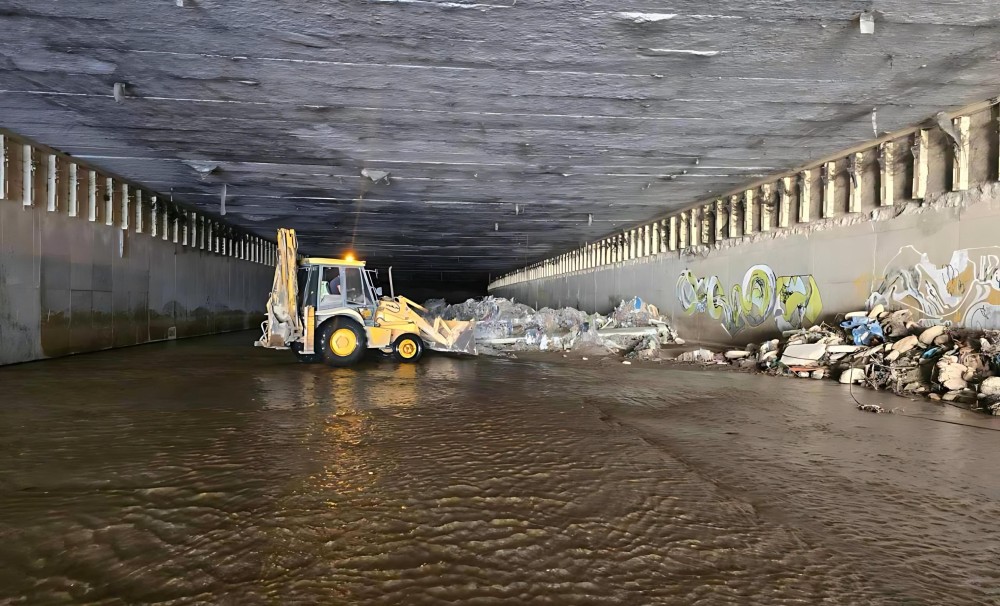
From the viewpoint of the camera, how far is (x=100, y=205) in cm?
1452

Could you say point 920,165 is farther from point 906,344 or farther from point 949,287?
point 906,344

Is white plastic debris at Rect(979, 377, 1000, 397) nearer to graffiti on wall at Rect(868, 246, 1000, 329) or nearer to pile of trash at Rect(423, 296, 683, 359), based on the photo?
graffiti on wall at Rect(868, 246, 1000, 329)

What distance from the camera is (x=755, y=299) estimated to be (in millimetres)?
14492

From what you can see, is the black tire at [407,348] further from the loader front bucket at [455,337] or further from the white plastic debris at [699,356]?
the white plastic debris at [699,356]

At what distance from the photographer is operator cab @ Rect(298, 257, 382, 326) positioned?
11984 mm

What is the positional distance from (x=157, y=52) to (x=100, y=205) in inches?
381

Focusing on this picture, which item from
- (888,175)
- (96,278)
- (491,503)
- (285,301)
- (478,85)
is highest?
(478,85)

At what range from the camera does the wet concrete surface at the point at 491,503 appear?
111 inches

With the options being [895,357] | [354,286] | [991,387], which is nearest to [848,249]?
[895,357]

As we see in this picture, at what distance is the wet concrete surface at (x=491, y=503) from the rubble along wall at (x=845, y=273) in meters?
3.11

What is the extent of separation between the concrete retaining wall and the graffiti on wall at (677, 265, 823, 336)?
17.2 meters

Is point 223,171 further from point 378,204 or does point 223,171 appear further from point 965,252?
point 965,252

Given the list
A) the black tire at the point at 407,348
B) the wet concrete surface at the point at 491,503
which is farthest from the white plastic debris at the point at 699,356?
the black tire at the point at 407,348

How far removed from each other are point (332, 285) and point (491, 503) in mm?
9205
